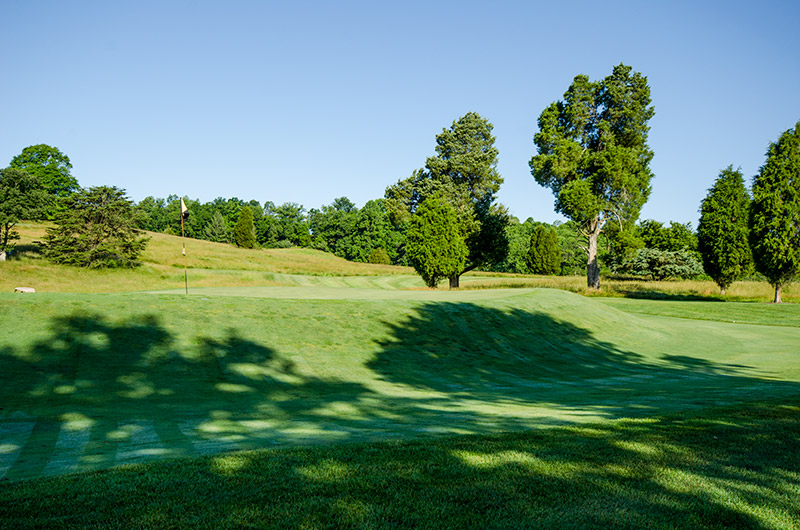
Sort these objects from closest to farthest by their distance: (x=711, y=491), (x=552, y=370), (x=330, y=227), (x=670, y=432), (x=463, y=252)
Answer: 1. (x=711, y=491)
2. (x=670, y=432)
3. (x=552, y=370)
4. (x=463, y=252)
5. (x=330, y=227)

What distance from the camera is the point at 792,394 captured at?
9.17 m

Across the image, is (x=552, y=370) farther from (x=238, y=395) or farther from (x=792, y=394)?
(x=238, y=395)

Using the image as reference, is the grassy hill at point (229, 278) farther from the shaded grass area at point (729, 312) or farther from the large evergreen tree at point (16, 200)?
the shaded grass area at point (729, 312)

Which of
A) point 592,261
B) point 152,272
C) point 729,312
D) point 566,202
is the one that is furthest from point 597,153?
point 152,272

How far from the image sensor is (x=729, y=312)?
101 feet

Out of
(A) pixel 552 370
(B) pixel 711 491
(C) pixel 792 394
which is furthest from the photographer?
(A) pixel 552 370

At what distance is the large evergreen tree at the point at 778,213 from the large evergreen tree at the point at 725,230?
131 inches

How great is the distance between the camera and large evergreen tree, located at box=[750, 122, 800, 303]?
35344mm

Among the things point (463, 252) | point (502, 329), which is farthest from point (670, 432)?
point (463, 252)

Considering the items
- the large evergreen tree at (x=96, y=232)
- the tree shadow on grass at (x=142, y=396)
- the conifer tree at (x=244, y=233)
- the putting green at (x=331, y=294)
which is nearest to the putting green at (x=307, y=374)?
the tree shadow on grass at (x=142, y=396)

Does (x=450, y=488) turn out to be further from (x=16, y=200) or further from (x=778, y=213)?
(x=16, y=200)

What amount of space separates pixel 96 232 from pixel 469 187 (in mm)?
32272

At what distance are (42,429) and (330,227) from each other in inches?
4524

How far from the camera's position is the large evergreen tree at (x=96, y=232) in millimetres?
38469
